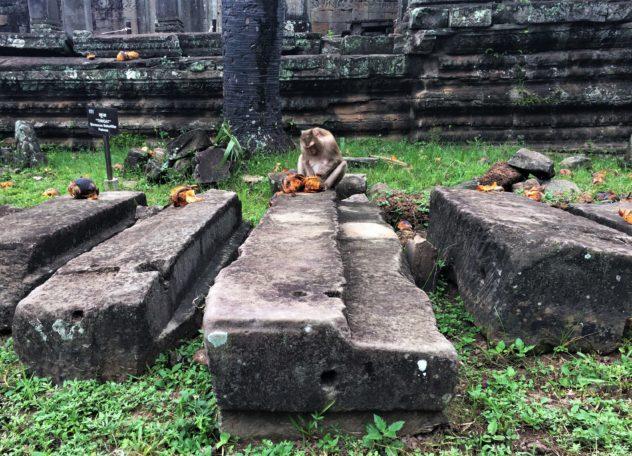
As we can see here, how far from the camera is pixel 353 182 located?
182 inches

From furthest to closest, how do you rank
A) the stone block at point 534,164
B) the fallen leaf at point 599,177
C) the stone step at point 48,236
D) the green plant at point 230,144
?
the green plant at point 230,144
the fallen leaf at point 599,177
the stone block at point 534,164
the stone step at point 48,236

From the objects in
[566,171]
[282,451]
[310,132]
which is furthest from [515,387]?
[566,171]

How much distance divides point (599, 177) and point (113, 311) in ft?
16.3

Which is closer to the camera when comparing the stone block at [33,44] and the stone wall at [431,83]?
the stone wall at [431,83]

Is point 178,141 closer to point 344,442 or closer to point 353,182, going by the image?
point 353,182

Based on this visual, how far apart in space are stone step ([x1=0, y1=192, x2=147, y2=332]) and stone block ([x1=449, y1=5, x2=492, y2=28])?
4822mm

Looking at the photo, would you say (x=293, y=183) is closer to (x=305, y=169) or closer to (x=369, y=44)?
(x=305, y=169)

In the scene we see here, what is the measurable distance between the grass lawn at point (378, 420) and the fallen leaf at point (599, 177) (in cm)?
321

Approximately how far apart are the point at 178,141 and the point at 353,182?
242 cm

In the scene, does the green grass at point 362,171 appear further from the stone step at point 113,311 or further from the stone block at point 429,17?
the stone step at point 113,311

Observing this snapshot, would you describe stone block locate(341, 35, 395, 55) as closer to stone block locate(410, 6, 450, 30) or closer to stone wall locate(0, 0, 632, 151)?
stone wall locate(0, 0, 632, 151)

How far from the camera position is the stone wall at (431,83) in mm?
6512

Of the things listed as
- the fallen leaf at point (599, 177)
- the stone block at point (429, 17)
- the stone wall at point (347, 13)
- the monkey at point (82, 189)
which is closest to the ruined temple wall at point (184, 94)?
the stone block at point (429, 17)

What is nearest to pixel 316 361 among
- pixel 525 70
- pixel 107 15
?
pixel 525 70
